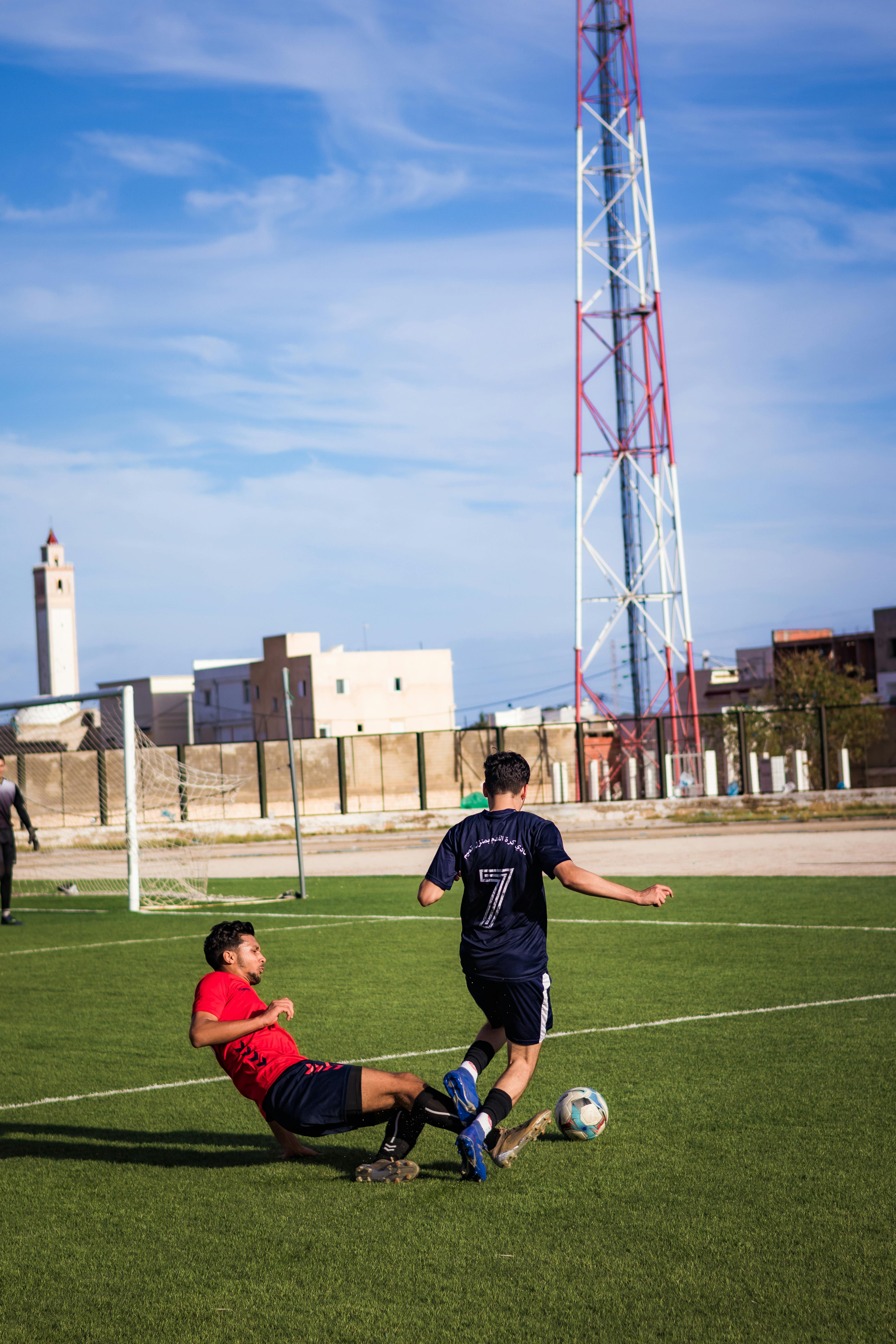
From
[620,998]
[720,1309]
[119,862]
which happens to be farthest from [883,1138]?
[119,862]

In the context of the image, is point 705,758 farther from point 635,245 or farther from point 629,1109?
point 629,1109

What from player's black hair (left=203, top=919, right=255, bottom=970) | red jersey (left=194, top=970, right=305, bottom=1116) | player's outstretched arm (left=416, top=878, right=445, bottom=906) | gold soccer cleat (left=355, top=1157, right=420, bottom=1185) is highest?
player's outstretched arm (left=416, top=878, right=445, bottom=906)

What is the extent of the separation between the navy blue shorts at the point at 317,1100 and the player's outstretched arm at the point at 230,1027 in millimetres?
267

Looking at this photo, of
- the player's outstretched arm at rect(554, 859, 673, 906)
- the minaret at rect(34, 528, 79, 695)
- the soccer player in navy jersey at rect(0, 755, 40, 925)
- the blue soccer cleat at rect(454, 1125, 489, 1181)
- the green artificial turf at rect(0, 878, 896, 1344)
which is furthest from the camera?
the minaret at rect(34, 528, 79, 695)

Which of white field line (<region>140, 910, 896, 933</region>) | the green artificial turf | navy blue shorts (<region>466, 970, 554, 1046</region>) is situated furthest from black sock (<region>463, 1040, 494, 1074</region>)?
white field line (<region>140, 910, 896, 933</region>)

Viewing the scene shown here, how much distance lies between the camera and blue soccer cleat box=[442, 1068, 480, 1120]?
17.4ft

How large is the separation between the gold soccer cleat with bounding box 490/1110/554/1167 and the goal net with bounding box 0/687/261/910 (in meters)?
12.9

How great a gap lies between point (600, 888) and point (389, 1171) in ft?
4.76

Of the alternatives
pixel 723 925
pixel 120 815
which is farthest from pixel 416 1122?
pixel 120 815

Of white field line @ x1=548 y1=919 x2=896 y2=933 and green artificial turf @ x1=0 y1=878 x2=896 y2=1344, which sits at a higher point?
green artificial turf @ x1=0 y1=878 x2=896 y2=1344

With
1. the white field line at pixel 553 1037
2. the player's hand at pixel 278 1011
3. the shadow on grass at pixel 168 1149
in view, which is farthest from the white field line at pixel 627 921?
the player's hand at pixel 278 1011

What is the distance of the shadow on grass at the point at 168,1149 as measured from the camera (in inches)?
231

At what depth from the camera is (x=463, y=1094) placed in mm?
5312

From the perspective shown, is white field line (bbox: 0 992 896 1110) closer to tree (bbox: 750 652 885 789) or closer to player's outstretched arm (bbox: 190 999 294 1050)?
player's outstretched arm (bbox: 190 999 294 1050)
